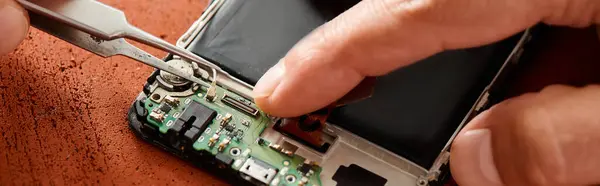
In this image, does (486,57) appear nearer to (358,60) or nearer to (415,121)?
(415,121)

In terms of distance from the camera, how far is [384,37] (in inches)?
42.3

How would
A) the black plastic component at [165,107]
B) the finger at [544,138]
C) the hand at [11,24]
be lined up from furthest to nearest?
the black plastic component at [165,107] → the hand at [11,24] → the finger at [544,138]

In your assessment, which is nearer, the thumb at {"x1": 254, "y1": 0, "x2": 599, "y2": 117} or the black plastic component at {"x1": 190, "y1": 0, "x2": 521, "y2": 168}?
the thumb at {"x1": 254, "y1": 0, "x2": 599, "y2": 117}

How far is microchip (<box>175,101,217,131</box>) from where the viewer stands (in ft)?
3.97

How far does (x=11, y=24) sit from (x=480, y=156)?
762mm

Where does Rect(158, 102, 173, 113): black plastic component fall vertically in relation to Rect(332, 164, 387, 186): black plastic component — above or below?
below

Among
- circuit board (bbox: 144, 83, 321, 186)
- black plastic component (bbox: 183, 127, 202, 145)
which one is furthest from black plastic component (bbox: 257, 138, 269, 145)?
black plastic component (bbox: 183, 127, 202, 145)

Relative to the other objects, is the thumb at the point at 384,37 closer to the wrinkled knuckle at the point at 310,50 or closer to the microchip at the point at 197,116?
the wrinkled knuckle at the point at 310,50

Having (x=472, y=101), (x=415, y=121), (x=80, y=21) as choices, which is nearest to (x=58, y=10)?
(x=80, y=21)

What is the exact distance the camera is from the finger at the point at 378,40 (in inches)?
41.8

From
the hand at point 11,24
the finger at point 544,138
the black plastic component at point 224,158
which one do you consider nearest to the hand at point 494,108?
the finger at point 544,138

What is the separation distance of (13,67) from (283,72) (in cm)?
52

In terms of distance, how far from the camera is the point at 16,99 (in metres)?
1.27

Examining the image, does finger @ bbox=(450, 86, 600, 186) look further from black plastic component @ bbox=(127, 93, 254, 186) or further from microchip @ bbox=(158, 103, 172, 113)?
microchip @ bbox=(158, 103, 172, 113)
